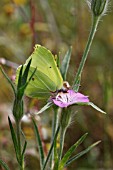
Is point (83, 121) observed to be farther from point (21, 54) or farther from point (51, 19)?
point (51, 19)

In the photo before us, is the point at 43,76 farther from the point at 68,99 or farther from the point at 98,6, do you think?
the point at 98,6

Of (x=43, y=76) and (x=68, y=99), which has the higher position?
(x=43, y=76)

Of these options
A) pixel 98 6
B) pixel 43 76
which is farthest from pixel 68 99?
pixel 98 6

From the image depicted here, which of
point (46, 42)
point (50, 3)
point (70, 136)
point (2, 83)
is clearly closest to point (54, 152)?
point (70, 136)

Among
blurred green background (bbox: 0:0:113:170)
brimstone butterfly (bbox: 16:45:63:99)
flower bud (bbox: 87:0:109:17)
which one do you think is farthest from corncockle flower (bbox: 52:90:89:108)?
blurred green background (bbox: 0:0:113:170)

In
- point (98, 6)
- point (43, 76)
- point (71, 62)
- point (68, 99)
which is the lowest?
point (68, 99)

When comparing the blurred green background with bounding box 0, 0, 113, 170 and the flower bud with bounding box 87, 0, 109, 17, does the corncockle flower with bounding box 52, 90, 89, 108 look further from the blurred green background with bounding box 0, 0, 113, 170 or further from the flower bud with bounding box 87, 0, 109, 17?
the blurred green background with bounding box 0, 0, 113, 170

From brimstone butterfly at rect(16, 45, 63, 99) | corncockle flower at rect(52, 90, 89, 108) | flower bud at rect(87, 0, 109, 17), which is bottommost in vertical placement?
corncockle flower at rect(52, 90, 89, 108)
